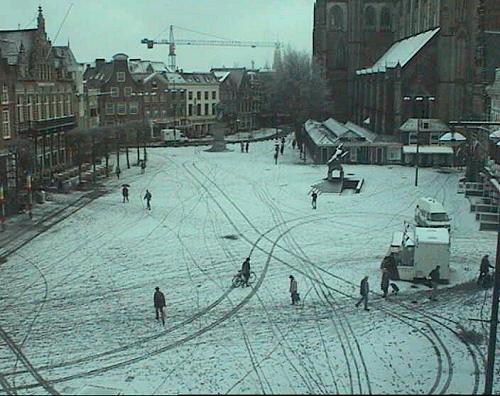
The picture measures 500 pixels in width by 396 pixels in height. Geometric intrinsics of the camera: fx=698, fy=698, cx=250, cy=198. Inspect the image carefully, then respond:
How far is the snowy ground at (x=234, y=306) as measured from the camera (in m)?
15.2

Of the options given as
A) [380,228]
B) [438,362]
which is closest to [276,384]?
[438,362]

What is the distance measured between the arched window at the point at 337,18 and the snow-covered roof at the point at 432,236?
61.1 m

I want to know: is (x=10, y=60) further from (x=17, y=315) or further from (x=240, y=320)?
(x=240, y=320)

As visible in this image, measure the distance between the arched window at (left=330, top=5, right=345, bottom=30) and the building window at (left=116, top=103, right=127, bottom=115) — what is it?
25695 millimetres

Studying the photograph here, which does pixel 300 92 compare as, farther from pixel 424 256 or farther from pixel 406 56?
pixel 424 256

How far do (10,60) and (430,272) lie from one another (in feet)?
106


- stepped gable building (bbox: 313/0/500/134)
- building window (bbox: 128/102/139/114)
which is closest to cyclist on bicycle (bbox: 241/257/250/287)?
stepped gable building (bbox: 313/0/500/134)

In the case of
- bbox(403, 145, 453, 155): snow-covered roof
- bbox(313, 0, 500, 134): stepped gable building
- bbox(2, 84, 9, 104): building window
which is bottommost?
bbox(403, 145, 453, 155): snow-covered roof

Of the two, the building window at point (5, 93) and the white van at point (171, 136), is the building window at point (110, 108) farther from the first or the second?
the building window at point (5, 93)

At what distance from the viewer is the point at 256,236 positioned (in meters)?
29.5

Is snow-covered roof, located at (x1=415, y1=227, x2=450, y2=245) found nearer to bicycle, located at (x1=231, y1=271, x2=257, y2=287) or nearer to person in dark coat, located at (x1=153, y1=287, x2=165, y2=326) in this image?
bicycle, located at (x1=231, y1=271, x2=257, y2=287)

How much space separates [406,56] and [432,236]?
1661 inches

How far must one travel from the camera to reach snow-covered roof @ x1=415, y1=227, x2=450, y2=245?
74.5ft

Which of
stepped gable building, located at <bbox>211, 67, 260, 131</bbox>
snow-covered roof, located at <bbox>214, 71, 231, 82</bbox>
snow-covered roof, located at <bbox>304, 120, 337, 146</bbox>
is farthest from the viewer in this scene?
stepped gable building, located at <bbox>211, 67, 260, 131</bbox>
